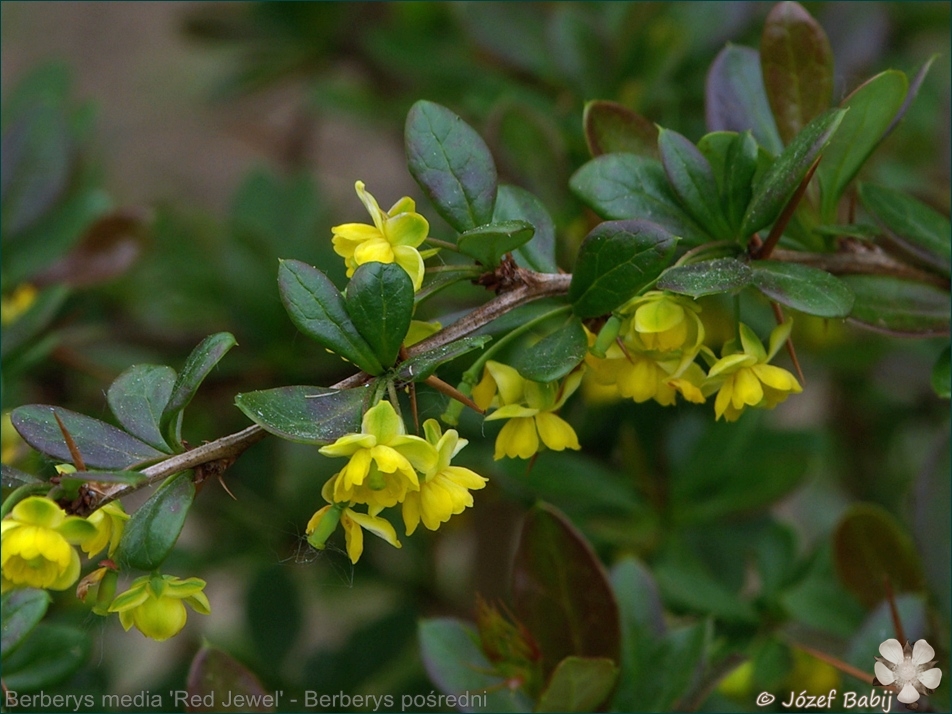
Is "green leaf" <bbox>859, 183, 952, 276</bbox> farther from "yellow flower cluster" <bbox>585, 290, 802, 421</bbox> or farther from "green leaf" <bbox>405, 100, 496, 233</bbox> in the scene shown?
"green leaf" <bbox>405, 100, 496, 233</bbox>

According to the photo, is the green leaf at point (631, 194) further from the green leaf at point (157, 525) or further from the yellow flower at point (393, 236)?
the green leaf at point (157, 525)

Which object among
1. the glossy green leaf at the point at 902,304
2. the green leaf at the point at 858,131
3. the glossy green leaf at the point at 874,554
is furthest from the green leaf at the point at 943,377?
the glossy green leaf at the point at 874,554

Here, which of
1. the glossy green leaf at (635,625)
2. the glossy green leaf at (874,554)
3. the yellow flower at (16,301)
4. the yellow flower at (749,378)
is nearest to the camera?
the yellow flower at (749,378)

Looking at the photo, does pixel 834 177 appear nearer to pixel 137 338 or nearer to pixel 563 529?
pixel 563 529

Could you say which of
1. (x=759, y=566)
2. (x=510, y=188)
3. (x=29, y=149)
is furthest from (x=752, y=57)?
(x=29, y=149)

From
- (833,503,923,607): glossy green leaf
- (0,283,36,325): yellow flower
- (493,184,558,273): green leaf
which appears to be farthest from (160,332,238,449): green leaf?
(833,503,923,607): glossy green leaf

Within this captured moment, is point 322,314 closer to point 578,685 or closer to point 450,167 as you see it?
point 450,167
